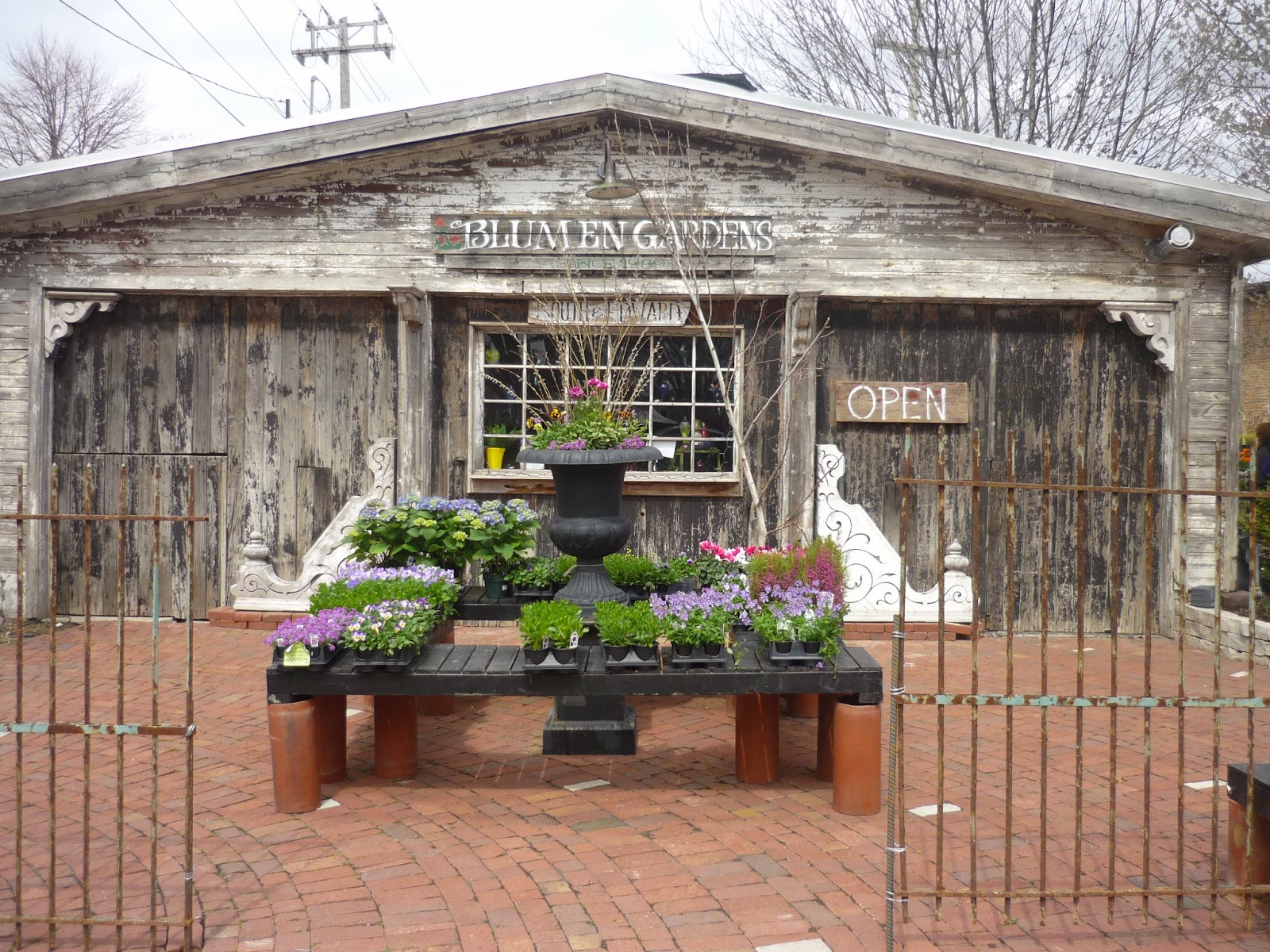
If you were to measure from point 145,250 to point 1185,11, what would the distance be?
45.6 ft

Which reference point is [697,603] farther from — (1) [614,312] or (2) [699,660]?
(1) [614,312]

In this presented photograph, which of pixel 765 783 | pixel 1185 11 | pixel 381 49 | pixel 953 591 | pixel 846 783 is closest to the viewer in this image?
pixel 846 783

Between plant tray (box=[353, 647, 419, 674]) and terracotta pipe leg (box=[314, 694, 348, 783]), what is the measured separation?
1.06 feet

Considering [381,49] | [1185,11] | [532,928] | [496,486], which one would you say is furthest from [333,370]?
[381,49]

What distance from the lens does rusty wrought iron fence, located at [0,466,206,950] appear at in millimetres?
3100

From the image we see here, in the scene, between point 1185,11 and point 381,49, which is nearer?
point 1185,11

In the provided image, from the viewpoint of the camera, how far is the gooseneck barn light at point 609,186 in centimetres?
756

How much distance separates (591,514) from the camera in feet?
17.9

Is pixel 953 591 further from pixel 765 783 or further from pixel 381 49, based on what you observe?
pixel 381 49

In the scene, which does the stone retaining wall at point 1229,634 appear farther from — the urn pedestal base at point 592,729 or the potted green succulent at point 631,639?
the potted green succulent at point 631,639

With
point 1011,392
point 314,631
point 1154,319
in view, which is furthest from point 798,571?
point 1154,319

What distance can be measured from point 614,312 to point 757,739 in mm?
4049

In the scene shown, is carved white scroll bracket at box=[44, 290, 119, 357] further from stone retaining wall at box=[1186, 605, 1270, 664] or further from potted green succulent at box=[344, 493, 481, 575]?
stone retaining wall at box=[1186, 605, 1270, 664]

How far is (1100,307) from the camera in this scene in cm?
780
